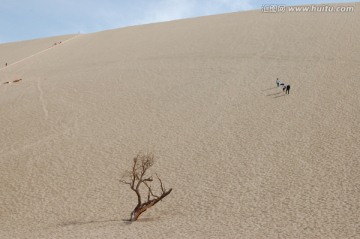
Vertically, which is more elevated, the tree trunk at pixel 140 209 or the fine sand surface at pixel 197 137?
the fine sand surface at pixel 197 137

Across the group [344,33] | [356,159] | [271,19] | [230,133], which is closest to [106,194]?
[230,133]

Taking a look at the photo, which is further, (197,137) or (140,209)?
(197,137)

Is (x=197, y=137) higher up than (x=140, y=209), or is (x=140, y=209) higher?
(x=197, y=137)

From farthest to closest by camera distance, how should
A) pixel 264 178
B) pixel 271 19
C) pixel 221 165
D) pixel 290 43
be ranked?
1. pixel 271 19
2. pixel 290 43
3. pixel 221 165
4. pixel 264 178

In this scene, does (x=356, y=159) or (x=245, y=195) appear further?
(x=356, y=159)

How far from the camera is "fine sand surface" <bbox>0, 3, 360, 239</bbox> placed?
13750 millimetres

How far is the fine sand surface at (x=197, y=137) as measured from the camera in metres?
13.8

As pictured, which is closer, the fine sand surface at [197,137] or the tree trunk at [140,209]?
the fine sand surface at [197,137]

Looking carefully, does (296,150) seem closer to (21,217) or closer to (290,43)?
(21,217)

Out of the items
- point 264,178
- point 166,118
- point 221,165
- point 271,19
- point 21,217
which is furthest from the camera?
point 271,19

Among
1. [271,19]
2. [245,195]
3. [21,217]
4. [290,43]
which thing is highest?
[271,19]

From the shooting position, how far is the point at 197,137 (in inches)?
843

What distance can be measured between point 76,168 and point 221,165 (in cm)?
637

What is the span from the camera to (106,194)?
16.6 metres
